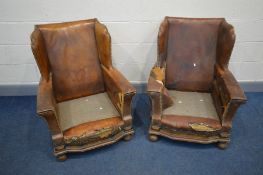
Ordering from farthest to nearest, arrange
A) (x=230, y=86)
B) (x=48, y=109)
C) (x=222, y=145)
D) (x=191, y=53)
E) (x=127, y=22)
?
(x=127, y=22) < (x=191, y=53) < (x=222, y=145) < (x=230, y=86) < (x=48, y=109)

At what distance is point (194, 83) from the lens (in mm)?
2209

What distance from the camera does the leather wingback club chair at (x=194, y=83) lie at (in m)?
1.90

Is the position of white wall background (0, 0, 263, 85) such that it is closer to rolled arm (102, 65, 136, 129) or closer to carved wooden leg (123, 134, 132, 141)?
rolled arm (102, 65, 136, 129)

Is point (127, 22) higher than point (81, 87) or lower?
higher

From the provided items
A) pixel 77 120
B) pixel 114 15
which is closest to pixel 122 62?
pixel 114 15

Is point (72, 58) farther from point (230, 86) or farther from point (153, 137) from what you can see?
point (230, 86)

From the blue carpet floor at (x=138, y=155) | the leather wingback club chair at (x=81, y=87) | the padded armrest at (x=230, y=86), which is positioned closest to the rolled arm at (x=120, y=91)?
the leather wingback club chair at (x=81, y=87)

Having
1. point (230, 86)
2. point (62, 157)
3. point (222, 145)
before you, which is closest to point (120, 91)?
point (62, 157)

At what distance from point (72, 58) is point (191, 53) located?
945 millimetres

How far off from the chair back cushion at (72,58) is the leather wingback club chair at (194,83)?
495 mm

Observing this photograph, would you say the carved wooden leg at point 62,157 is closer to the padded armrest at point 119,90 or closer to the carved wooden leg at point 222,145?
the padded armrest at point 119,90

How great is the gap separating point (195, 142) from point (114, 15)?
3.98ft

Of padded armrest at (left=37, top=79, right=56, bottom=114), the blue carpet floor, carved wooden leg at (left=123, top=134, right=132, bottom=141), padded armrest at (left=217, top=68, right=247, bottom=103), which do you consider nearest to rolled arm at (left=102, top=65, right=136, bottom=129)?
carved wooden leg at (left=123, top=134, right=132, bottom=141)

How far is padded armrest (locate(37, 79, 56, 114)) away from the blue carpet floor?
505 millimetres
